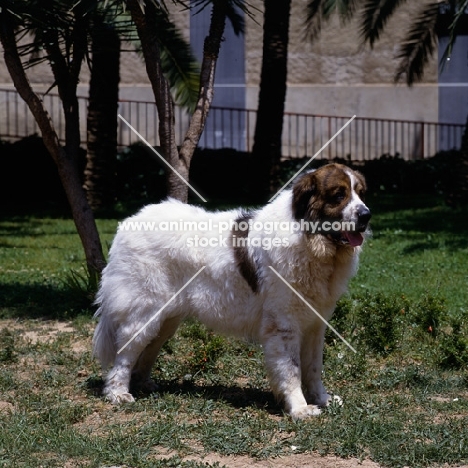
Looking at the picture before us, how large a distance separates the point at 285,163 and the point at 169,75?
4617 millimetres

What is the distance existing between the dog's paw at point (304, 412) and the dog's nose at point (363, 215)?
131cm

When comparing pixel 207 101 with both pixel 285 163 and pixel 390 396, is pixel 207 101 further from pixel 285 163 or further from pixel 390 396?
pixel 285 163

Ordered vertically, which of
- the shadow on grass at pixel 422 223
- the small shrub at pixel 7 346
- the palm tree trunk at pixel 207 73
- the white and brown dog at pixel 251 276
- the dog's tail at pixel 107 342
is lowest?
the shadow on grass at pixel 422 223

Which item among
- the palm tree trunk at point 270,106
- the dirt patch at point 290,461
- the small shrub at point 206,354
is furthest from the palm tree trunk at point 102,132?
the dirt patch at point 290,461

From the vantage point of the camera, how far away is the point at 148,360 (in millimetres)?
7109

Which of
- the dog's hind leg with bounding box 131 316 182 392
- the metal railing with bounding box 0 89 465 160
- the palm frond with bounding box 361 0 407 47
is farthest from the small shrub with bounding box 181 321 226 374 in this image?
the metal railing with bounding box 0 89 465 160

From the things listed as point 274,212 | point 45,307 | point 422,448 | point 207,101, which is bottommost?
point 45,307

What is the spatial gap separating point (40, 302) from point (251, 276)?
4.37 meters

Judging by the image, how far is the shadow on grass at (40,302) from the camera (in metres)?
9.63

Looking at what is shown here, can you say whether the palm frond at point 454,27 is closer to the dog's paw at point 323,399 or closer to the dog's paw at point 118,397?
A: the dog's paw at point 323,399

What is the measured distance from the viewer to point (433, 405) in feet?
21.1

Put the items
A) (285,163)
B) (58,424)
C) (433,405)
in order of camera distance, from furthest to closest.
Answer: (285,163) < (433,405) < (58,424)

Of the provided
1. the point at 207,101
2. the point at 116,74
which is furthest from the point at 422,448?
the point at 116,74

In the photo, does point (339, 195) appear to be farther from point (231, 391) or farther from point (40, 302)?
point (40, 302)
